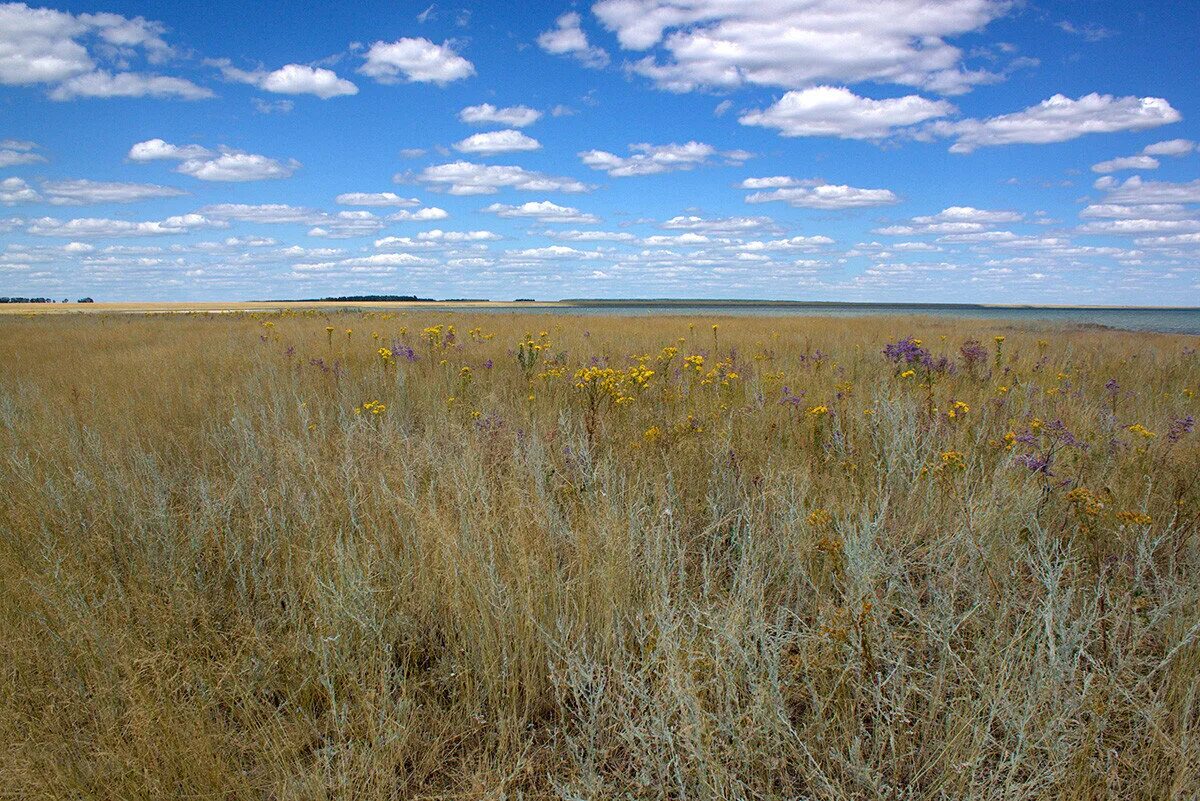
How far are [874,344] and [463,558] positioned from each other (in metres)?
10.7

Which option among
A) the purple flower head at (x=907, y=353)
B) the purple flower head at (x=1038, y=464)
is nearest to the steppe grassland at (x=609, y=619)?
the purple flower head at (x=1038, y=464)

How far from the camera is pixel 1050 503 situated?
308 cm

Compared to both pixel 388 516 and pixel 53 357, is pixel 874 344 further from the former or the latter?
pixel 53 357

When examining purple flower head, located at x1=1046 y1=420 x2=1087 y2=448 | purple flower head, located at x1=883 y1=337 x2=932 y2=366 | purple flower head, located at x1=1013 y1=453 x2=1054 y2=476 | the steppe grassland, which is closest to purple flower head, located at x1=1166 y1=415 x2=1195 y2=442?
the steppe grassland

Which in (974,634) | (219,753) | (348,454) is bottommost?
(219,753)

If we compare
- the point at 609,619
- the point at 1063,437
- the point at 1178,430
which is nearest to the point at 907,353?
the point at 1178,430

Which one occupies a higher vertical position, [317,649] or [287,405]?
[287,405]

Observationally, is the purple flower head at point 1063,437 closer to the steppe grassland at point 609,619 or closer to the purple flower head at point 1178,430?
the steppe grassland at point 609,619

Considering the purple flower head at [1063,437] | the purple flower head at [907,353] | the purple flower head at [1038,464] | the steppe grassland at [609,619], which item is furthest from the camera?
the purple flower head at [907,353]

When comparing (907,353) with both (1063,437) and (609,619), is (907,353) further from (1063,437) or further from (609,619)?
(609,619)

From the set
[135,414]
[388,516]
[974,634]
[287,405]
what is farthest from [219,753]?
[135,414]

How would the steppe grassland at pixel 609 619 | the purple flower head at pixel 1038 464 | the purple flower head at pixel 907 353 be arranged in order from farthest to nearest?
the purple flower head at pixel 907 353 < the purple flower head at pixel 1038 464 < the steppe grassland at pixel 609 619

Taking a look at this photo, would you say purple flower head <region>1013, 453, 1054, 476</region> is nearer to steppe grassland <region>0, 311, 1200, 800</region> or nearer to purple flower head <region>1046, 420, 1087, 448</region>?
steppe grassland <region>0, 311, 1200, 800</region>

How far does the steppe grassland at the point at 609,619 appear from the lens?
5.52 feet
